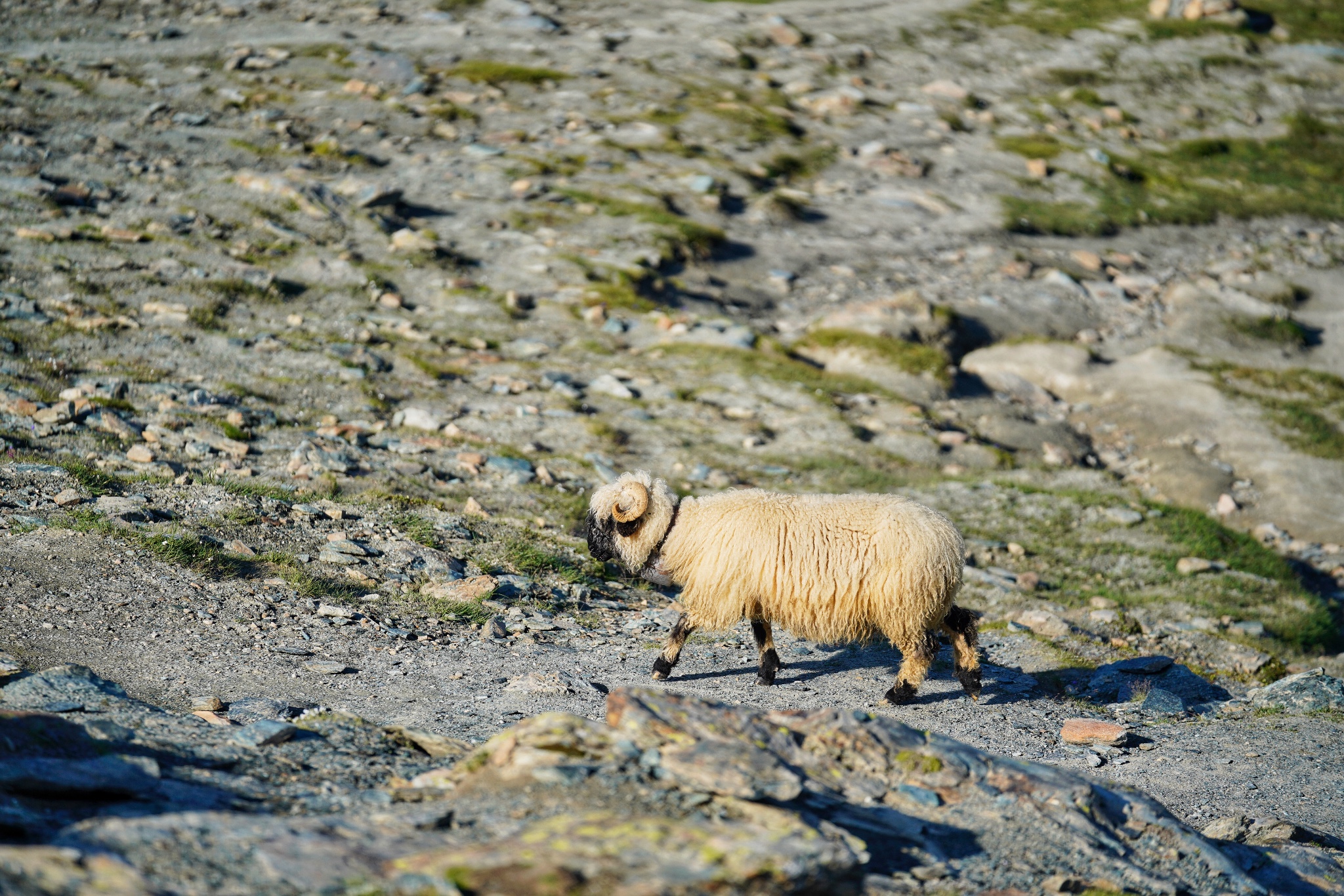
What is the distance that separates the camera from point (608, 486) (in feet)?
33.9

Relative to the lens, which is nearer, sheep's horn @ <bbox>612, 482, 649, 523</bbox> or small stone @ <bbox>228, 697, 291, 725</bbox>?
small stone @ <bbox>228, 697, 291, 725</bbox>

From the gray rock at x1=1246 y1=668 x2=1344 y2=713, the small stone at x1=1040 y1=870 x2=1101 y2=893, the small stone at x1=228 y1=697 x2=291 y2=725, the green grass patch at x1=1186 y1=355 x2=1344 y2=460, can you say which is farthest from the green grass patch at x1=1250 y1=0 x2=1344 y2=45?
the small stone at x1=228 y1=697 x2=291 y2=725

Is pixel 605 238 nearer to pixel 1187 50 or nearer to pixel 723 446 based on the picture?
pixel 723 446

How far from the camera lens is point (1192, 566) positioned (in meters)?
14.2

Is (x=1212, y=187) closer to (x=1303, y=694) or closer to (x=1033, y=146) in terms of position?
(x=1033, y=146)

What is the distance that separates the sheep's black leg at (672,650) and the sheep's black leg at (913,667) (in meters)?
1.95

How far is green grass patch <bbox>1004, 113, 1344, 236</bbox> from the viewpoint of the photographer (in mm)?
29938

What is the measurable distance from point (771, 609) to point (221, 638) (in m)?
4.93

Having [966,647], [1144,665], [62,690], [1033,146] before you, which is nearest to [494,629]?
[62,690]

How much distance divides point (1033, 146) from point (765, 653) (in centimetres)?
2874

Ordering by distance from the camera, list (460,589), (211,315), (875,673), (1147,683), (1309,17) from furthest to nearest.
→ (1309,17), (211,315), (460,589), (1147,683), (875,673)

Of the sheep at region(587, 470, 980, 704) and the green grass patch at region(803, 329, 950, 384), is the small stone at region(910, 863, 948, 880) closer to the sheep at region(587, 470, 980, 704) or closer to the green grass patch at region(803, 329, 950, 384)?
the sheep at region(587, 470, 980, 704)

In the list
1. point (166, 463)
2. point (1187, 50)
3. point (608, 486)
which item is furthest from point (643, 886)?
point (1187, 50)

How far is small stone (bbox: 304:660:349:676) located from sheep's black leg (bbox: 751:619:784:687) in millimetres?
3767
